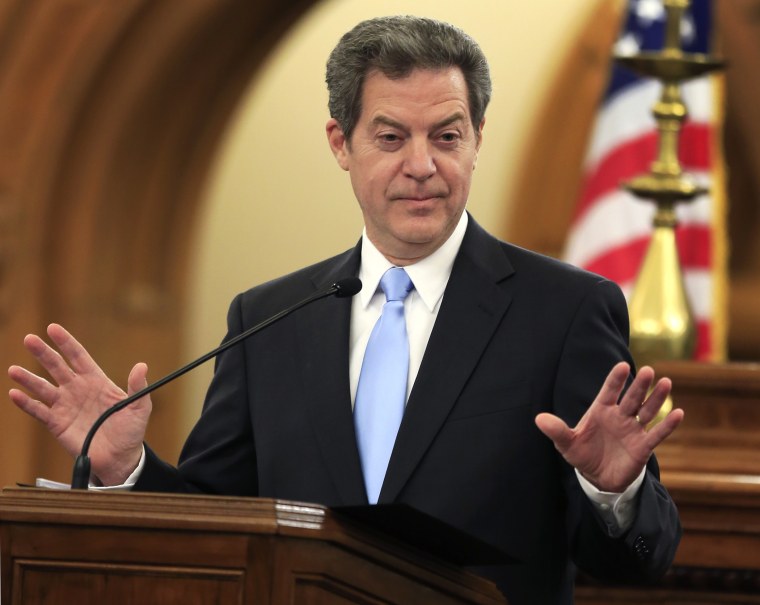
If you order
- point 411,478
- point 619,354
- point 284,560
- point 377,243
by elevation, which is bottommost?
point 284,560

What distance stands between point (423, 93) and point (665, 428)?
67cm

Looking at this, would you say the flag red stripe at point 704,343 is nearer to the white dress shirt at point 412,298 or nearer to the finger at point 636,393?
the white dress shirt at point 412,298

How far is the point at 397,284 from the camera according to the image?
256cm

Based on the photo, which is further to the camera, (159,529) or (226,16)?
(226,16)

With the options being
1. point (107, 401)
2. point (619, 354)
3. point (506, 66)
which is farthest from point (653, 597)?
point (506, 66)

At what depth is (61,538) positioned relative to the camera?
2.02 m

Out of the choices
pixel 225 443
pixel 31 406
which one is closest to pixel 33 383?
pixel 31 406

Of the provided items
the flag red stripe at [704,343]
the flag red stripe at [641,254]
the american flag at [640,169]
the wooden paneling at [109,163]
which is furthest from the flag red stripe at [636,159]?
the wooden paneling at [109,163]

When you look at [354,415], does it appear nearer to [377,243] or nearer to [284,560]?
[377,243]

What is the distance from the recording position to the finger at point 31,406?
236 centimetres

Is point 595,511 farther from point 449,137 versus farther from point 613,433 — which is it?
point 449,137

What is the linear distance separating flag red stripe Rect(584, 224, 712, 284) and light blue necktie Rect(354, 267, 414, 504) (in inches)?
122

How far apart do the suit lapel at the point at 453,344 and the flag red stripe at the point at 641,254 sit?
3.05 metres

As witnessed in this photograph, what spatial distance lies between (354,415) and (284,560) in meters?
0.56
